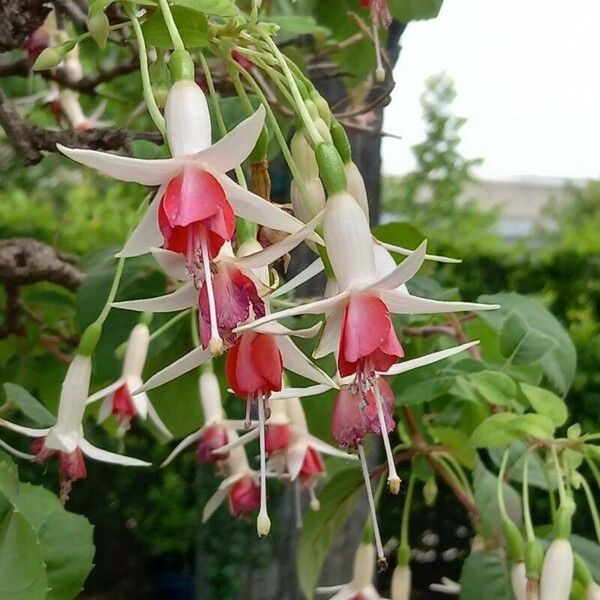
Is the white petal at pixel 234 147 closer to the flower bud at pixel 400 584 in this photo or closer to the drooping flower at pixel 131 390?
the drooping flower at pixel 131 390

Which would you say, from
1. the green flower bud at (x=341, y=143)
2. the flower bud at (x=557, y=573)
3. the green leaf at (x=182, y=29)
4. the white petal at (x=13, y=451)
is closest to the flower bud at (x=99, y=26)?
the green leaf at (x=182, y=29)

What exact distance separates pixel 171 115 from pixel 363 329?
0.10m

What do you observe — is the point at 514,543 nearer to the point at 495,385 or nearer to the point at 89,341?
the point at 495,385

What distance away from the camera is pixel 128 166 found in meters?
0.28

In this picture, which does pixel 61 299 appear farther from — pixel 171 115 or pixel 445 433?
pixel 171 115

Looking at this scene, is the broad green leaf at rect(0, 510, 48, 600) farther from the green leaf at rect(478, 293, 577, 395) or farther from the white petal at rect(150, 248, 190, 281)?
the green leaf at rect(478, 293, 577, 395)

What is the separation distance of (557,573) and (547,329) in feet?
0.84

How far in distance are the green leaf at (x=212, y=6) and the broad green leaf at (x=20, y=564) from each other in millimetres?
234

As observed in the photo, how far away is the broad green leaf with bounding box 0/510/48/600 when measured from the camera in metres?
0.40

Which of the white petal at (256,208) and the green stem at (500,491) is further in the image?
the green stem at (500,491)

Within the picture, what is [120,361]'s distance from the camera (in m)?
0.68

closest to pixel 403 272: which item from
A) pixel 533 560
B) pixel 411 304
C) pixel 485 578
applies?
pixel 411 304

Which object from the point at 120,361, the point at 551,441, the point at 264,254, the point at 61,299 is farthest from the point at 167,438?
the point at 264,254

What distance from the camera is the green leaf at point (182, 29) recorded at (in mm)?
383
